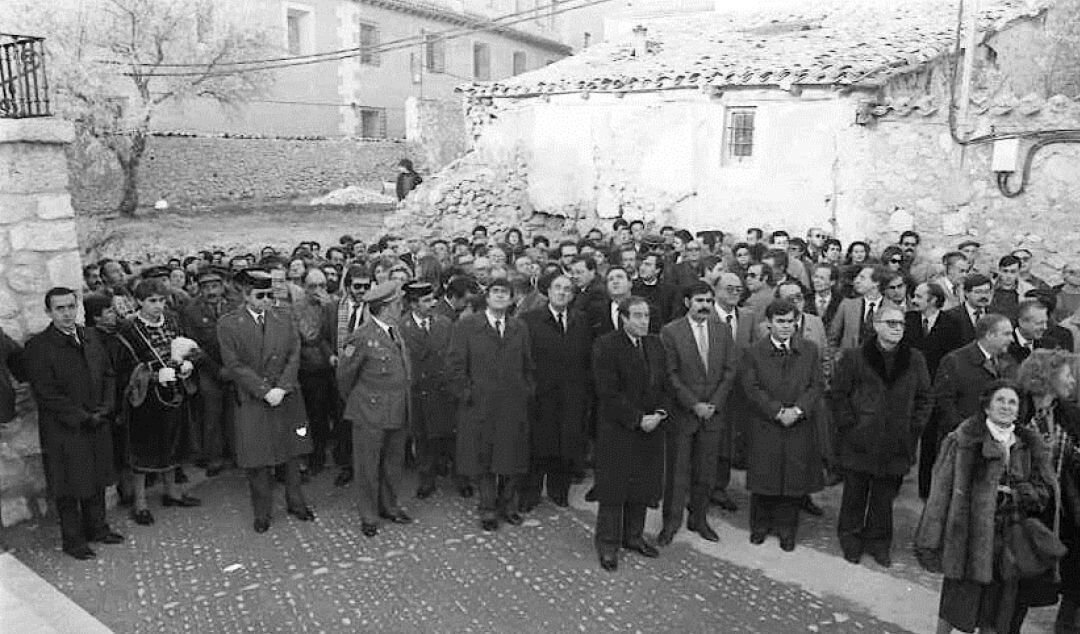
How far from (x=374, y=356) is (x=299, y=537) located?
4.56 feet

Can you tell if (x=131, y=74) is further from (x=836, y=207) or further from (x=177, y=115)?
(x=836, y=207)

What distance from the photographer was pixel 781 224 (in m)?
13.9

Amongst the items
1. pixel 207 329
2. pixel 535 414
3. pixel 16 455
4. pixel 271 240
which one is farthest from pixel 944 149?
pixel 271 240

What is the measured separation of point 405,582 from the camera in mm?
5777

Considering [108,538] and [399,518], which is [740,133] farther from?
[108,538]

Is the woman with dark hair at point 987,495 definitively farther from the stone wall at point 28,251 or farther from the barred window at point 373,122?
the barred window at point 373,122

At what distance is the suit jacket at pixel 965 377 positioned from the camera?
19.7ft

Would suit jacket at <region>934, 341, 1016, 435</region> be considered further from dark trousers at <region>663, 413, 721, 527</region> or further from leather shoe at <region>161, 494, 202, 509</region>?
leather shoe at <region>161, 494, 202, 509</region>

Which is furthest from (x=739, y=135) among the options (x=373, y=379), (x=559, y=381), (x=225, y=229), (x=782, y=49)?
(x=225, y=229)

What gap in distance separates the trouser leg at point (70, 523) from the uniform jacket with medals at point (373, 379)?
1891 millimetres

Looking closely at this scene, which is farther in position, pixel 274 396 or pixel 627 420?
pixel 274 396

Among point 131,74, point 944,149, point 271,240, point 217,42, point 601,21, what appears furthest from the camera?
point 601,21

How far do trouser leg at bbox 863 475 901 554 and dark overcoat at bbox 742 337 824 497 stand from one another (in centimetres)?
36

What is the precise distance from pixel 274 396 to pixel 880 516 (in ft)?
13.8
